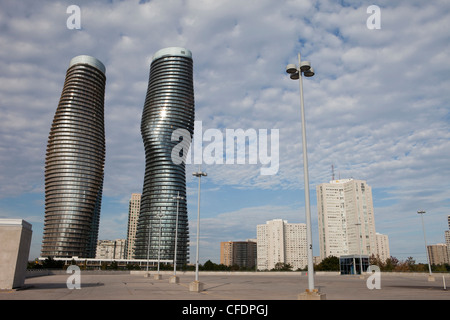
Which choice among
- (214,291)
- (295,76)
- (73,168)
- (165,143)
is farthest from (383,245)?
(295,76)

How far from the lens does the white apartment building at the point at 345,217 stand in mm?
152250

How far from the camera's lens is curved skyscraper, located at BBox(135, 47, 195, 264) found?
138 meters

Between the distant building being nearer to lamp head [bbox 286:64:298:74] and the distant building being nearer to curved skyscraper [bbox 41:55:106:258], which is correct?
curved skyscraper [bbox 41:55:106:258]

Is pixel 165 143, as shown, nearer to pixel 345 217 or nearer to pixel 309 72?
pixel 345 217

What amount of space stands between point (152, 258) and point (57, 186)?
169ft

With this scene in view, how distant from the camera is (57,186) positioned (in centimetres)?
13988

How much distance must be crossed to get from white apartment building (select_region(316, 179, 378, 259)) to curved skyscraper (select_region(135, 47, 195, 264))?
67451 mm

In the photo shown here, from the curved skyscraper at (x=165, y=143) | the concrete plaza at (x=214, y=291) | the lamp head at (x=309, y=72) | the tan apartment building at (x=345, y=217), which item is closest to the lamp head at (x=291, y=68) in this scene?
the lamp head at (x=309, y=72)

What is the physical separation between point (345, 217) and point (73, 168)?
125 m

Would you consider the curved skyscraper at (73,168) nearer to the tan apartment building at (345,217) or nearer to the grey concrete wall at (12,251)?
the tan apartment building at (345,217)

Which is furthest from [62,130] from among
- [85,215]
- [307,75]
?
[307,75]

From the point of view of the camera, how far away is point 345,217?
16100cm
